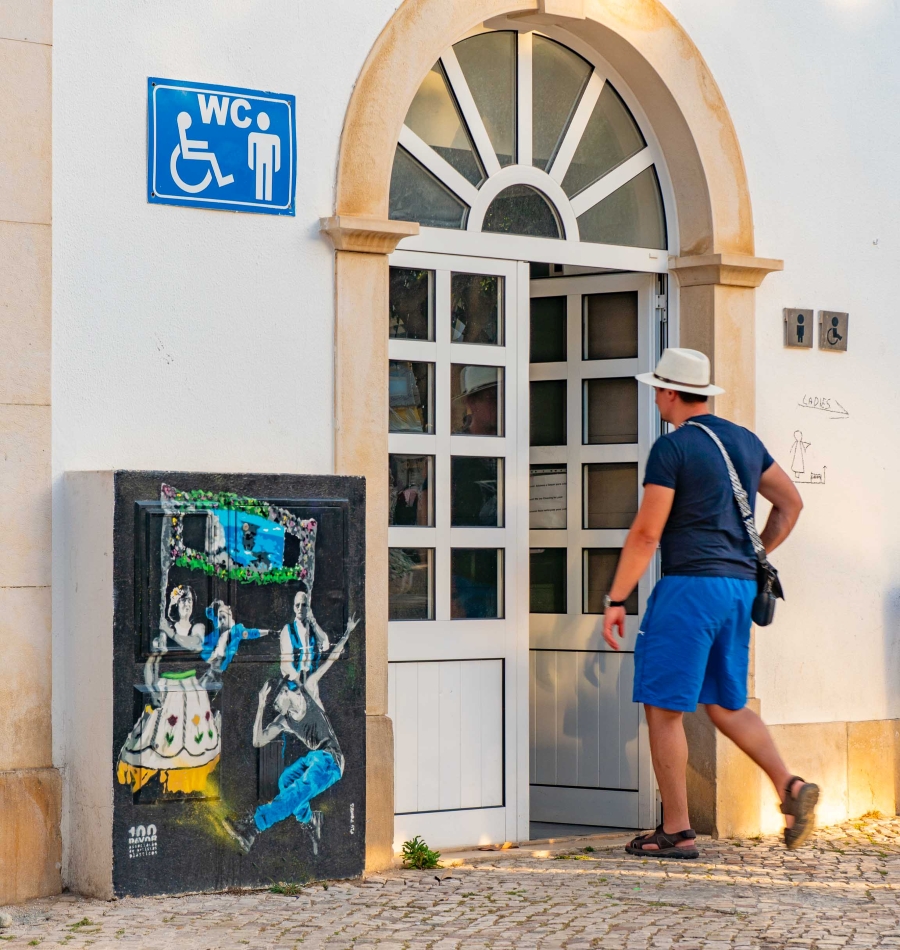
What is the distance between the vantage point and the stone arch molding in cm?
616

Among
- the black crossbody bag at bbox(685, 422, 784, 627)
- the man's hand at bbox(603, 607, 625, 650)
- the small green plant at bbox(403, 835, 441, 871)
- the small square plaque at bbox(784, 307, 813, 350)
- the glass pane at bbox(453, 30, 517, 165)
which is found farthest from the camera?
the small square plaque at bbox(784, 307, 813, 350)

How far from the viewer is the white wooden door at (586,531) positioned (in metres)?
7.22

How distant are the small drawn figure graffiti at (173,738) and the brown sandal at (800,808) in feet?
6.89

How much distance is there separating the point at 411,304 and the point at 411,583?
3.83ft

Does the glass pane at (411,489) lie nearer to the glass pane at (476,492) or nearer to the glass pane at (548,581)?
the glass pane at (476,492)

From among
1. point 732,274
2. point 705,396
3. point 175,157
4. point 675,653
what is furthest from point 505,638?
point 175,157

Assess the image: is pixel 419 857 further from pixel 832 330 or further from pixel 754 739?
pixel 832 330

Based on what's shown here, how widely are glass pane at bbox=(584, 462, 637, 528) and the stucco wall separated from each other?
0.67 meters

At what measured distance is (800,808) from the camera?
5.71m

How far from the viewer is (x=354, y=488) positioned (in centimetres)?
580

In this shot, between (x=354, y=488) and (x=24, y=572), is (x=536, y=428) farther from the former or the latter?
(x=24, y=572)

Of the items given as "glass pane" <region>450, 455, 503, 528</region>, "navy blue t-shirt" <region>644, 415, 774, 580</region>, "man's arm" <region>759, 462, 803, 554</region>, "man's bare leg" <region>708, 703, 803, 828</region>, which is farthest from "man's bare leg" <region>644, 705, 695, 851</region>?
"glass pane" <region>450, 455, 503, 528</region>

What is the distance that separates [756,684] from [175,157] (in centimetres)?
354

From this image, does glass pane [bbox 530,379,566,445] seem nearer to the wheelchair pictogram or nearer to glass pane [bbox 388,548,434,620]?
glass pane [bbox 388,548,434,620]
